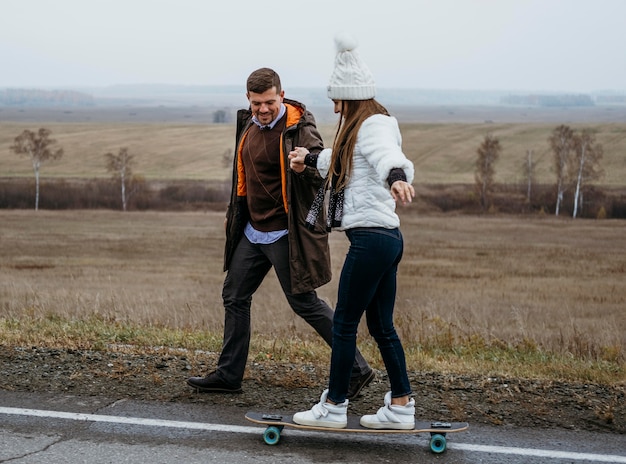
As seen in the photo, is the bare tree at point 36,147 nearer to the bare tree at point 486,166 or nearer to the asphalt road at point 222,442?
the bare tree at point 486,166

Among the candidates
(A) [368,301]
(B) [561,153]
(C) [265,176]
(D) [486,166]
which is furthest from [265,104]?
(B) [561,153]

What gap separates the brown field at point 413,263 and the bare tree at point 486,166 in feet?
21.1

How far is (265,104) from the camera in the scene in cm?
494

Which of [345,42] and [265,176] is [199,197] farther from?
[345,42]

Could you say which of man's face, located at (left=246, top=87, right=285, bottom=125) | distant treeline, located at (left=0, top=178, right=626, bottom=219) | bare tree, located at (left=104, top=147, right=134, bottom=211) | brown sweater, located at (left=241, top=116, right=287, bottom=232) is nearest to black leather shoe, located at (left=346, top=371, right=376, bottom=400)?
brown sweater, located at (left=241, top=116, right=287, bottom=232)

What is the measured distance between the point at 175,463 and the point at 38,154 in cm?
8339

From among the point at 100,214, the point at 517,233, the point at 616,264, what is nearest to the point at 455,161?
the point at 517,233

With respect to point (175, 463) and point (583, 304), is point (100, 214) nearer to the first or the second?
point (583, 304)

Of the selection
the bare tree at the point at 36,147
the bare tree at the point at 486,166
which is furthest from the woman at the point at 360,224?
the bare tree at the point at 36,147

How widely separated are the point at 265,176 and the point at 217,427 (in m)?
1.44

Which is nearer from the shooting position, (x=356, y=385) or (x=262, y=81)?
(x=262, y=81)

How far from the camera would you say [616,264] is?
43.1 meters

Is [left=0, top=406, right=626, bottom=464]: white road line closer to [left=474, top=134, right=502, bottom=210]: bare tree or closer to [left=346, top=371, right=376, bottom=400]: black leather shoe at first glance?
[left=346, top=371, right=376, bottom=400]: black leather shoe

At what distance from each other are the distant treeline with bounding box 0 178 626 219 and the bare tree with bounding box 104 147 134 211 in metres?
0.59
